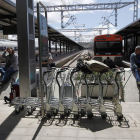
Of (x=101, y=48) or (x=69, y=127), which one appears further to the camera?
(x=101, y=48)

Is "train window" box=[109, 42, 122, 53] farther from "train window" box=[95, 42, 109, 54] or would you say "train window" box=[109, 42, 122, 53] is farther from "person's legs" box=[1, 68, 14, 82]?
"person's legs" box=[1, 68, 14, 82]

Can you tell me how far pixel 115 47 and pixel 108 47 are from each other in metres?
0.65

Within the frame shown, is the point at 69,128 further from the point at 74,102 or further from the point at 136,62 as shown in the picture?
the point at 136,62

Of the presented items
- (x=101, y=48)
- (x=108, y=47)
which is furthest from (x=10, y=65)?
(x=108, y=47)

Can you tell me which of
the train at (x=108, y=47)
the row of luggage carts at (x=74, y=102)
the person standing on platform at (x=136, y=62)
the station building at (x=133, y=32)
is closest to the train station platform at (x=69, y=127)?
the row of luggage carts at (x=74, y=102)

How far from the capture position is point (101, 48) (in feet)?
60.0

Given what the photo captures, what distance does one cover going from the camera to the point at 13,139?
3.98 metres

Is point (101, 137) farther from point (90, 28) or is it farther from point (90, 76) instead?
point (90, 28)

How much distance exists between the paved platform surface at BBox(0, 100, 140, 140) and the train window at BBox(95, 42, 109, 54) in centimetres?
1333

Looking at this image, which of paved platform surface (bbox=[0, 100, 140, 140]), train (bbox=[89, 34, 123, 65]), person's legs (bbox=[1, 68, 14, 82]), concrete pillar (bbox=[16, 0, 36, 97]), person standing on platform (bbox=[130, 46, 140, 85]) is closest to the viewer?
paved platform surface (bbox=[0, 100, 140, 140])

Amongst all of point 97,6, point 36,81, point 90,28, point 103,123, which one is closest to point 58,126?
point 103,123

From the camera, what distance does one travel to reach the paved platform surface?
4.07 m

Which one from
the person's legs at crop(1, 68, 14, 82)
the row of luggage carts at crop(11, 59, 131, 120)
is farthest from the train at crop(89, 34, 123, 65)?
the row of luggage carts at crop(11, 59, 131, 120)

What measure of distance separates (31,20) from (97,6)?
21473 mm
